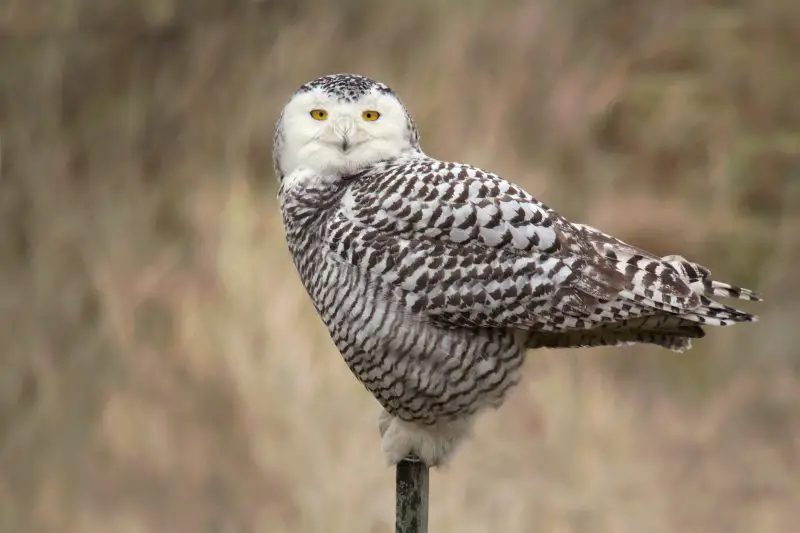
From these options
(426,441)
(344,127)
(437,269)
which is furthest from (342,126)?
(426,441)

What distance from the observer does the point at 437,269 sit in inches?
59.0

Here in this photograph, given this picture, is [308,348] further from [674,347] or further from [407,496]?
[674,347]

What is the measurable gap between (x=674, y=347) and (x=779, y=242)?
1498mm

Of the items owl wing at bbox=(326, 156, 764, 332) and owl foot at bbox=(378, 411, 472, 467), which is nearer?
owl wing at bbox=(326, 156, 764, 332)

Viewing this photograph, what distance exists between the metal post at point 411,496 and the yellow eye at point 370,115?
0.54 metres

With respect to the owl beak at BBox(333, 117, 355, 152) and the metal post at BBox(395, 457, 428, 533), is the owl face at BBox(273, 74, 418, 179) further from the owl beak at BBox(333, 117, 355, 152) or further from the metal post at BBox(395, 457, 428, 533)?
the metal post at BBox(395, 457, 428, 533)

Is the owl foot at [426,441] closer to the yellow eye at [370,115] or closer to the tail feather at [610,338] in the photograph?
the tail feather at [610,338]

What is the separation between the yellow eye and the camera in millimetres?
1535

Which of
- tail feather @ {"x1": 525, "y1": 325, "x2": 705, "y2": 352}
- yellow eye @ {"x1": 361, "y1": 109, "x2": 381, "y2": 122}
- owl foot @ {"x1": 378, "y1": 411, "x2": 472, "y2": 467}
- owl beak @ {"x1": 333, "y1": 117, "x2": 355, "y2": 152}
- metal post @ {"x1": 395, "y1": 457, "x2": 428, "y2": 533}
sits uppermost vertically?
yellow eye @ {"x1": 361, "y1": 109, "x2": 381, "y2": 122}

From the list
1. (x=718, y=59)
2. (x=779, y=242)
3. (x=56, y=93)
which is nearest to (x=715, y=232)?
(x=779, y=242)

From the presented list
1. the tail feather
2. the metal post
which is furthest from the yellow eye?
the metal post

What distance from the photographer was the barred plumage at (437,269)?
4.88 feet

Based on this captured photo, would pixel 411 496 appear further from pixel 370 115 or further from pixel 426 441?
pixel 370 115

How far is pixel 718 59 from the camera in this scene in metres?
2.94
